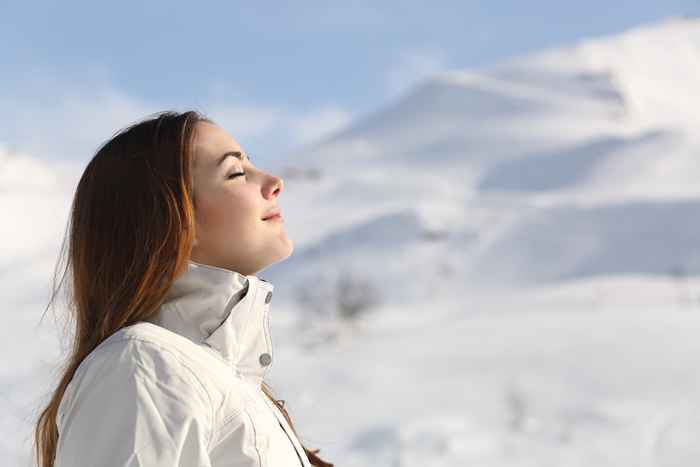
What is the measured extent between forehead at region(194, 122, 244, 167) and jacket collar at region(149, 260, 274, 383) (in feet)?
0.65

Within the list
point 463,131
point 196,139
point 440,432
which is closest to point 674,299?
point 440,432

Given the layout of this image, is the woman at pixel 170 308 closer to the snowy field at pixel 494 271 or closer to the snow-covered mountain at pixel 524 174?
the snowy field at pixel 494 271

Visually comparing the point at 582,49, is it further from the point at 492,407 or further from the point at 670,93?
the point at 492,407

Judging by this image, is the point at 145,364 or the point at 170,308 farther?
the point at 170,308

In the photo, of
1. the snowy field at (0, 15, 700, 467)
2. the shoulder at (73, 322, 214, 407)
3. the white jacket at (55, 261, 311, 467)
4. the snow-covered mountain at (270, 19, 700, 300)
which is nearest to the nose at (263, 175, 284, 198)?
the white jacket at (55, 261, 311, 467)

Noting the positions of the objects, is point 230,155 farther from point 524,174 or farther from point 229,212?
point 524,174

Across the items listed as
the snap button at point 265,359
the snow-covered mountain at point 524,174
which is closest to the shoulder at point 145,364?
the snap button at point 265,359

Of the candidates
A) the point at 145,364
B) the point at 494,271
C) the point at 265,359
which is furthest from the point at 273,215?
the point at 494,271

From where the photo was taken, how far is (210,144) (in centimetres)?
182

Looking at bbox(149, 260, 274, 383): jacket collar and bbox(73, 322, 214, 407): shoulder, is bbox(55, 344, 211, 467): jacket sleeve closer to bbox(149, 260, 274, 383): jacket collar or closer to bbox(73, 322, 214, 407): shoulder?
bbox(73, 322, 214, 407): shoulder

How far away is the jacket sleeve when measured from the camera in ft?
4.57

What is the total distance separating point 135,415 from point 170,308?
0.30 metres

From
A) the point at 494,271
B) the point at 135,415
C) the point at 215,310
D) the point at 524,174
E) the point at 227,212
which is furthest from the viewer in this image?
the point at 524,174

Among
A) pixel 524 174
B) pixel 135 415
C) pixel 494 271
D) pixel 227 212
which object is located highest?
pixel 524 174
